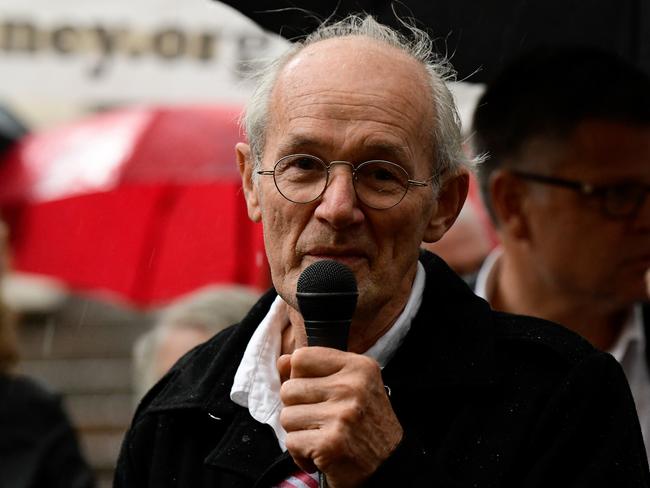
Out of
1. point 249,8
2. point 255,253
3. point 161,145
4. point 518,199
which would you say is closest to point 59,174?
point 161,145

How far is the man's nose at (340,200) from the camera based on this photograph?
286 centimetres

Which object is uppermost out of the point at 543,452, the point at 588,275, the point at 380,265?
the point at 380,265

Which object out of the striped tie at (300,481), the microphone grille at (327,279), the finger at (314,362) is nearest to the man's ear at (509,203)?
the striped tie at (300,481)

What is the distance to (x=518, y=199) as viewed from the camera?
4863 millimetres

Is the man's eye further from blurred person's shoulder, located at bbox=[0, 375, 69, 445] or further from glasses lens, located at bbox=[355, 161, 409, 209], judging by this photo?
blurred person's shoulder, located at bbox=[0, 375, 69, 445]

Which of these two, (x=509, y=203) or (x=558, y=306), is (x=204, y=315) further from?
(x=558, y=306)

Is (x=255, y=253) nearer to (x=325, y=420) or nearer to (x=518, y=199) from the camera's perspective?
(x=518, y=199)

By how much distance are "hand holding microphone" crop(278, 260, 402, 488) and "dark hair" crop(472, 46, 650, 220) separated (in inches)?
78.2

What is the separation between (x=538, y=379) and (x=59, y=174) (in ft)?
14.5

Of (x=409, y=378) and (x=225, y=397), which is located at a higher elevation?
(x=409, y=378)

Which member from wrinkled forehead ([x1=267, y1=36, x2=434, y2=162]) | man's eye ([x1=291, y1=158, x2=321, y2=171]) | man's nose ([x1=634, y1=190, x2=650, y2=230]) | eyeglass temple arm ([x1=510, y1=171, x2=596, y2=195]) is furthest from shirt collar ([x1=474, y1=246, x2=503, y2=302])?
man's eye ([x1=291, y1=158, x2=321, y2=171])

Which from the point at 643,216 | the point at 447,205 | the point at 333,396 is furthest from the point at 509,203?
the point at 333,396

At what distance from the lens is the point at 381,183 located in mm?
2959

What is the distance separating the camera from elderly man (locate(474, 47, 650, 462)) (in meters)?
4.54
